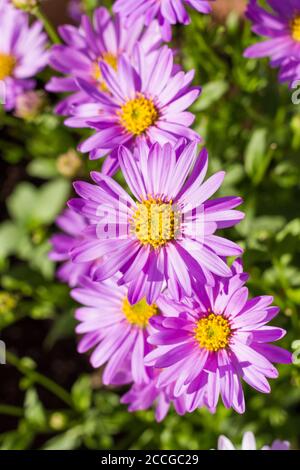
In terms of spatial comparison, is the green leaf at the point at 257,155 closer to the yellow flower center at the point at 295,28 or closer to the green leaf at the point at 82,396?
the yellow flower center at the point at 295,28

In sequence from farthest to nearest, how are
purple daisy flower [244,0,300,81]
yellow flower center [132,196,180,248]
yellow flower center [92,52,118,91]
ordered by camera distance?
yellow flower center [92,52,118,91] → purple daisy flower [244,0,300,81] → yellow flower center [132,196,180,248]

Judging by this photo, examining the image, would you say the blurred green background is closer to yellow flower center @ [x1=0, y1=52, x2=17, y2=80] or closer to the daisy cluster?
yellow flower center @ [x1=0, y1=52, x2=17, y2=80]

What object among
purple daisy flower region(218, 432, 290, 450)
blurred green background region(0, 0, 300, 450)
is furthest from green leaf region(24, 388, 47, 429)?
purple daisy flower region(218, 432, 290, 450)

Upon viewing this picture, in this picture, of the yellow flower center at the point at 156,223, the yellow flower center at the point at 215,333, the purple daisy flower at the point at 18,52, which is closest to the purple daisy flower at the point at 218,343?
the yellow flower center at the point at 215,333

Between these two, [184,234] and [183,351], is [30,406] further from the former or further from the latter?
[184,234]

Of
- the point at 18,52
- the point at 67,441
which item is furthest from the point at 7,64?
the point at 67,441

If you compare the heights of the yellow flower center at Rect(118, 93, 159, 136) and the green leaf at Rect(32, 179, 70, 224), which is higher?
the yellow flower center at Rect(118, 93, 159, 136)

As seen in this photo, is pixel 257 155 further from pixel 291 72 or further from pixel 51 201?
pixel 51 201

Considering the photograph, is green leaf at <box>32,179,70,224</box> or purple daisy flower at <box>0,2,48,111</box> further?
green leaf at <box>32,179,70,224</box>
